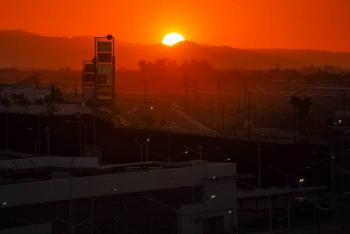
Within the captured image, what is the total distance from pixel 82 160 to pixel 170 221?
209cm

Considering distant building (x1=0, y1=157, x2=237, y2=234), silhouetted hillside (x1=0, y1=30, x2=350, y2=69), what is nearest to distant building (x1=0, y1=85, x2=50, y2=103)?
distant building (x1=0, y1=157, x2=237, y2=234)

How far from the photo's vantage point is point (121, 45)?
153625 millimetres

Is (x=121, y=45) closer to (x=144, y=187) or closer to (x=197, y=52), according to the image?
(x=197, y=52)

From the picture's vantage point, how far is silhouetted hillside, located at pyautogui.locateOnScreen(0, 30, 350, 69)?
14262 cm

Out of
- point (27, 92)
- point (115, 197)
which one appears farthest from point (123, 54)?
point (115, 197)

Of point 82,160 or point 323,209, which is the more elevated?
point 82,160

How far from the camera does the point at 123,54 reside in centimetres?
14688

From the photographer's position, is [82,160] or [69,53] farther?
[69,53]

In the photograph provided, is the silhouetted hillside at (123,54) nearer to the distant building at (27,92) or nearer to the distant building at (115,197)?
the distant building at (27,92)

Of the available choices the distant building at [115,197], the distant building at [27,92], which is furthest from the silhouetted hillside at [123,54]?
the distant building at [115,197]

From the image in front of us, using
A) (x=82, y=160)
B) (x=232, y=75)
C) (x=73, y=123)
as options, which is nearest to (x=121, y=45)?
(x=232, y=75)

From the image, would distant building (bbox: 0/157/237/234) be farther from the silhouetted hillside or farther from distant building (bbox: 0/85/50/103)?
the silhouetted hillside

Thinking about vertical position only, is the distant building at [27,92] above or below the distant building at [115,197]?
above

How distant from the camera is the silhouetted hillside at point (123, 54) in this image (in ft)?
468
